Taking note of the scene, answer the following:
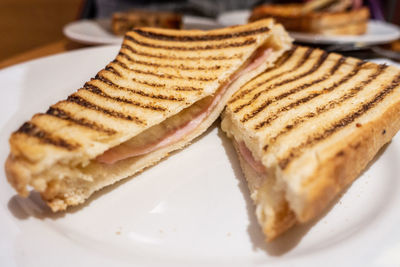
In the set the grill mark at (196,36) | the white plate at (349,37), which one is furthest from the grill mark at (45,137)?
the white plate at (349,37)

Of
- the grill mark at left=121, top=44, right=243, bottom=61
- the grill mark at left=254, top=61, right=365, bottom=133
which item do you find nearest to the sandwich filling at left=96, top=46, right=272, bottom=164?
the grill mark at left=121, top=44, right=243, bottom=61

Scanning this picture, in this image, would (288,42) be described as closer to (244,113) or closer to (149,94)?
(244,113)

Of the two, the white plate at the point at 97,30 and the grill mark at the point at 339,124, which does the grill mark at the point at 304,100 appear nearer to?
the grill mark at the point at 339,124

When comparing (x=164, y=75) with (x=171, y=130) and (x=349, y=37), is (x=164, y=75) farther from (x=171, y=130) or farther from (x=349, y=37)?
(x=349, y=37)

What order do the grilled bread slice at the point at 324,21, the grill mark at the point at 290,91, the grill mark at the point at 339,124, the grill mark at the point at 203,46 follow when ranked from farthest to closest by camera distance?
1. the grilled bread slice at the point at 324,21
2. the grill mark at the point at 203,46
3. the grill mark at the point at 290,91
4. the grill mark at the point at 339,124

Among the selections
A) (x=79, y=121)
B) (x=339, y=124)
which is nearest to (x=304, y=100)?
(x=339, y=124)

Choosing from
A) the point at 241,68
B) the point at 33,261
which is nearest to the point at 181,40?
the point at 241,68

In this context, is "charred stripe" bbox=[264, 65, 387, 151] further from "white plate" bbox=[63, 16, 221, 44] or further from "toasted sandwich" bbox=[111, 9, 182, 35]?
"toasted sandwich" bbox=[111, 9, 182, 35]
